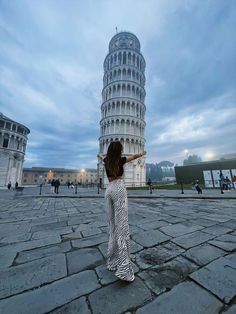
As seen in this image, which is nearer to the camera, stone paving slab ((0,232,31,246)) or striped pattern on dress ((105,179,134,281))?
striped pattern on dress ((105,179,134,281))

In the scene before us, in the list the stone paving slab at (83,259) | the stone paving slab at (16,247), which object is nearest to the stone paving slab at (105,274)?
the stone paving slab at (83,259)

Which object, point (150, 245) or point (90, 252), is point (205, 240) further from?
point (90, 252)

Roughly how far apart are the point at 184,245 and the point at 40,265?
2386mm

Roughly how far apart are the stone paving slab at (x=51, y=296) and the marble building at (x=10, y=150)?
153 feet

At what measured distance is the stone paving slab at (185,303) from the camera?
1328 millimetres

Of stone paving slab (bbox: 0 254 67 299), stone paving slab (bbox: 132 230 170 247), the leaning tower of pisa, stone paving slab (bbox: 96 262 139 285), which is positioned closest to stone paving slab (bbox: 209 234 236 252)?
stone paving slab (bbox: 132 230 170 247)

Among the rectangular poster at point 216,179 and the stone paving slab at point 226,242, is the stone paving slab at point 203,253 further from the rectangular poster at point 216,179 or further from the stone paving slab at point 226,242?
the rectangular poster at point 216,179

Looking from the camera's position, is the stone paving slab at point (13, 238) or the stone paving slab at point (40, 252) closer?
the stone paving slab at point (40, 252)

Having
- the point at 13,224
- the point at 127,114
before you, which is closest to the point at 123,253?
the point at 13,224

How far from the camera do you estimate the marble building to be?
1556 inches

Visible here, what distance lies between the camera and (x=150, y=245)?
273cm

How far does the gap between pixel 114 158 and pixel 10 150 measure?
49.4m

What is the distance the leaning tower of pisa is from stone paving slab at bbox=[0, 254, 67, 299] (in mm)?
32012

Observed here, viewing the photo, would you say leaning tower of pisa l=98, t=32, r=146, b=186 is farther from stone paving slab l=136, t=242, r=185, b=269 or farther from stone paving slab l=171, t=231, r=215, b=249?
stone paving slab l=136, t=242, r=185, b=269
